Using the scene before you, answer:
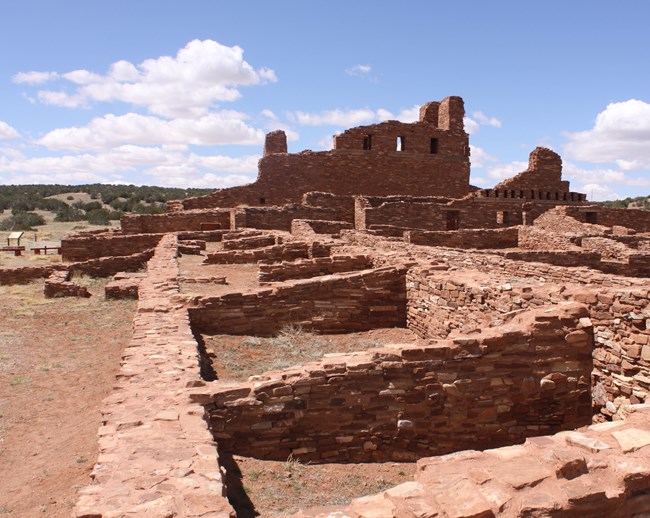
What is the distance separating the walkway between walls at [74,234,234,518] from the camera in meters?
2.81

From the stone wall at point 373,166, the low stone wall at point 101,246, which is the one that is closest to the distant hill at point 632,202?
the stone wall at point 373,166

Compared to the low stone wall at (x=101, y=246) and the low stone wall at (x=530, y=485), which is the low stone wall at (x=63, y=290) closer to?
the low stone wall at (x=101, y=246)

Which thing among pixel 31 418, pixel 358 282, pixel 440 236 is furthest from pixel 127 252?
pixel 31 418

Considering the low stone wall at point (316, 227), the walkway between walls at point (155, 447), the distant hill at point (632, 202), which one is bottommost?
the walkway between walls at point (155, 447)

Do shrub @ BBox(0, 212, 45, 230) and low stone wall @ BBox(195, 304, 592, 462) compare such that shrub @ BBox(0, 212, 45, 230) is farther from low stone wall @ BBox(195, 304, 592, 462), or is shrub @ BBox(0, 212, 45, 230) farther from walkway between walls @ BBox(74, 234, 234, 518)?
low stone wall @ BBox(195, 304, 592, 462)

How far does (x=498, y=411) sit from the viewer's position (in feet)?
17.1

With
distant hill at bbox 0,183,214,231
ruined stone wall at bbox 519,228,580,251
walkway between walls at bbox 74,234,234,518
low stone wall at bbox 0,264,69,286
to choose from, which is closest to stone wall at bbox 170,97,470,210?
low stone wall at bbox 0,264,69,286

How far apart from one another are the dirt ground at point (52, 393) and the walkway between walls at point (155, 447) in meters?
0.61

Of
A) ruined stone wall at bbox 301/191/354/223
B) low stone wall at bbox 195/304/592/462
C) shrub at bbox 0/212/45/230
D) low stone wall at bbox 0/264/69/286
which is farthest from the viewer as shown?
shrub at bbox 0/212/45/230

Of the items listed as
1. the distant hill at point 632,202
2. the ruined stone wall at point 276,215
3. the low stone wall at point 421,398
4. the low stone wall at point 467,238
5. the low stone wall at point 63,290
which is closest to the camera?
the low stone wall at point 421,398

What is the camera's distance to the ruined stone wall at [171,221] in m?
22.6

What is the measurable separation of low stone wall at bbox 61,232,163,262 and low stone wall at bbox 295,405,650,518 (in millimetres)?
18140

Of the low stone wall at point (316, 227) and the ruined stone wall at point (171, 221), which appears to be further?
the ruined stone wall at point (171, 221)

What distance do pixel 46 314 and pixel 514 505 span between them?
415 inches
